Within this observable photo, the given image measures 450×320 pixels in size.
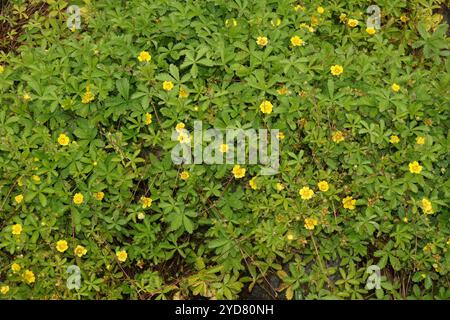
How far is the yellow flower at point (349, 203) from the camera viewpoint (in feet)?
10.2

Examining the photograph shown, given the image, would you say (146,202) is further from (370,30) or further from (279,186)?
(370,30)

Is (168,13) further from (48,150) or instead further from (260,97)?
(48,150)

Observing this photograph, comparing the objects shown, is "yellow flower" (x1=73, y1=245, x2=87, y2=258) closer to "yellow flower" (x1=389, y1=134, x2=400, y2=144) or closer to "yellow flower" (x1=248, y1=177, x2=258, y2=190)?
"yellow flower" (x1=248, y1=177, x2=258, y2=190)

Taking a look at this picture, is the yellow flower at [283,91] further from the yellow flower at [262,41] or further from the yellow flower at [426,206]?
the yellow flower at [426,206]

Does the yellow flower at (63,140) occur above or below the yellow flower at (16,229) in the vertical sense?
above

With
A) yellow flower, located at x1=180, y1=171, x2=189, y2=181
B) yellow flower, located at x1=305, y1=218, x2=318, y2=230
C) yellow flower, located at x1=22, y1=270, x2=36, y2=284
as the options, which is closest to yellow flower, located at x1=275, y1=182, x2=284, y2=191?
yellow flower, located at x1=305, y1=218, x2=318, y2=230

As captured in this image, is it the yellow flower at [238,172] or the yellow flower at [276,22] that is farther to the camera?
the yellow flower at [276,22]

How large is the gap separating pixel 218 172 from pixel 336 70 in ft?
3.08

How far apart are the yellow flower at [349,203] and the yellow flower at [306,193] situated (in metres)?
0.19

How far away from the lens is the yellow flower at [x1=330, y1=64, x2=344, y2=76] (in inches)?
→ 131

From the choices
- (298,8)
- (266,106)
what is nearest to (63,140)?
(266,106)

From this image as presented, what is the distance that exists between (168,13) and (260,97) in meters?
0.91

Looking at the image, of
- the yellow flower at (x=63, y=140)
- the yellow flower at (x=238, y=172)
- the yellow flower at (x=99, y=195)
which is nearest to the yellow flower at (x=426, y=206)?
the yellow flower at (x=238, y=172)
